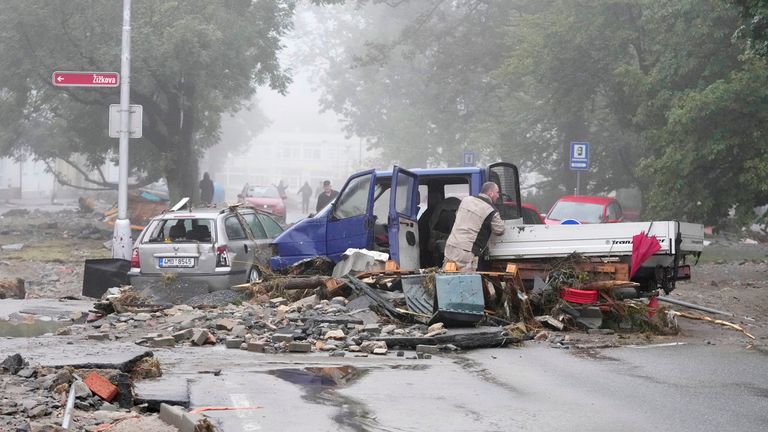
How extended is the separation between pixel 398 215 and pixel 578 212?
15210mm

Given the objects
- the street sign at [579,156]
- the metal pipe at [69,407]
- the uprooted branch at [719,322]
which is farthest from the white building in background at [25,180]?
the metal pipe at [69,407]

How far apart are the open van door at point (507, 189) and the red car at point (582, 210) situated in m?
12.4

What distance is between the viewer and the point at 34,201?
68562 millimetres

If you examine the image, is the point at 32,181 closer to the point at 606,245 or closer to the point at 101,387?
the point at 606,245

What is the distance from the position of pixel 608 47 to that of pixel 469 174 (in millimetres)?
19550

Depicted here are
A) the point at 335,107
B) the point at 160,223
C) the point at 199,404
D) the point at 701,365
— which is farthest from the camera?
the point at 335,107

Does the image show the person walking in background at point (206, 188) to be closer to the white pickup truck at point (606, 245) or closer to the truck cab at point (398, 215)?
the truck cab at point (398, 215)

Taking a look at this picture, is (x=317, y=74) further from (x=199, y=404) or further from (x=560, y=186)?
(x=199, y=404)

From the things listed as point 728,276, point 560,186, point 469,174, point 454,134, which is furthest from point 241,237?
point 454,134

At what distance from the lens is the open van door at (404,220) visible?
15242mm

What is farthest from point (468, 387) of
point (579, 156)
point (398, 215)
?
point (579, 156)

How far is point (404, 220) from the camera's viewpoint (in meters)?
15.4

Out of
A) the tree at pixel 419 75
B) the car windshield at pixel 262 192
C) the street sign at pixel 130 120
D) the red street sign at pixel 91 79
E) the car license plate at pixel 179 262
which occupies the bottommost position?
the car license plate at pixel 179 262

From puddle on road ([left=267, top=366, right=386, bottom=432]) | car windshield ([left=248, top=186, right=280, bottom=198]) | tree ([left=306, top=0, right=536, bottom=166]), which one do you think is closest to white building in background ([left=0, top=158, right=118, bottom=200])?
tree ([left=306, top=0, right=536, bottom=166])
